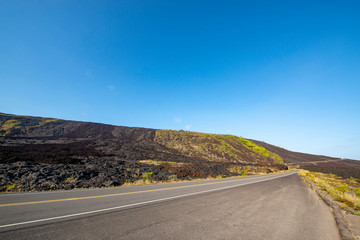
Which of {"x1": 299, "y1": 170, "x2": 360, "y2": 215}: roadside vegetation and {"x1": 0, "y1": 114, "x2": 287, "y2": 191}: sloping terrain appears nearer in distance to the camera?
{"x1": 299, "y1": 170, "x2": 360, "y2": 215}: roadside vegetation

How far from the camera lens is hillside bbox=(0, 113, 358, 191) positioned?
1362cm

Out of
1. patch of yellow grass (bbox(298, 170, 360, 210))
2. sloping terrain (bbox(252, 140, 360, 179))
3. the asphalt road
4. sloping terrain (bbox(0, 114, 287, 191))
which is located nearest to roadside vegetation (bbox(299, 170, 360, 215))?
patch of yellow grass (bbox(298, 170, 360, 210))

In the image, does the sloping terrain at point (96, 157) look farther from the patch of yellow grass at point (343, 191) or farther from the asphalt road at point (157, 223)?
the patch of yellow grass at point (343, 191)

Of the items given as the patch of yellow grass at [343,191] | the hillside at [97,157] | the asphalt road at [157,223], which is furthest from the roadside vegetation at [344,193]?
the hillside at [97,157]

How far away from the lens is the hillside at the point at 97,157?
13.6 metres

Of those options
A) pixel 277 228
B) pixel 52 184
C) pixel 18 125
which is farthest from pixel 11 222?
pixel 18 125

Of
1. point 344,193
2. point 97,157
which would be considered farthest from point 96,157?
point 344,193

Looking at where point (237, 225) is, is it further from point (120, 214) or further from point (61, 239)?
point (61, 239)

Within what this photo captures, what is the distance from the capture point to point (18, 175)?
502 inches

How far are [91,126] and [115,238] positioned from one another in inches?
2958

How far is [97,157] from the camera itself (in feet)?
91.0

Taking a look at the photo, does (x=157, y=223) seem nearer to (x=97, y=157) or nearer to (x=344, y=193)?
(x=344, y=193)

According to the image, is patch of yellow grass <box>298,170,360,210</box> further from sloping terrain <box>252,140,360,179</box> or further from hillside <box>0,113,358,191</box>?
sloping terrain <box>252,140,360,179</box>

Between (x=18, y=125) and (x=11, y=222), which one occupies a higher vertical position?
(x=18, y=125)
